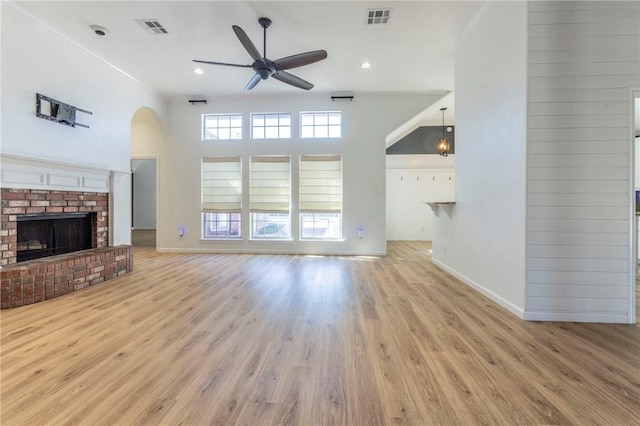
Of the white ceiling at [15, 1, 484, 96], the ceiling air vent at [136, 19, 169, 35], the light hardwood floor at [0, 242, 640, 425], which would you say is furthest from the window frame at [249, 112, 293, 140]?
the light hardwood floor at [0, 242, 640, 425]

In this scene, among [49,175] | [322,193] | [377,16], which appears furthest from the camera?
[322,193]

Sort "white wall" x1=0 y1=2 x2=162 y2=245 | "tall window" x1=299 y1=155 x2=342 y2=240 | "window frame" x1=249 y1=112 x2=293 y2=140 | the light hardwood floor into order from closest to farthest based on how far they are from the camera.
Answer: the light hardwood floor < "white wall" x1=0 y1=2 x2=162 y2=245 < "tall window" x1=299 y1=155 x2=342 y2=240 < "window frame" x1=249 y1=112 x2=293 y2=140

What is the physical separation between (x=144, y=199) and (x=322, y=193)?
6165 mm

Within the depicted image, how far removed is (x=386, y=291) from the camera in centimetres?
322

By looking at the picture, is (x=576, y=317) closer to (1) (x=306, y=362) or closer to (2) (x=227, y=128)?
(1) (x=306, y=362)

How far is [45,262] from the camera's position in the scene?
2961 millimetres

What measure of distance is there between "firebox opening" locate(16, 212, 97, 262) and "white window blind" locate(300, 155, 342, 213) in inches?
146

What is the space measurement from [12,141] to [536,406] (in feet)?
17.8

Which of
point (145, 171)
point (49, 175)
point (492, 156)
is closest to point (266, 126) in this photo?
point (49, 175)

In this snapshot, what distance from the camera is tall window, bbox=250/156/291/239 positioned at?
18.9 ft

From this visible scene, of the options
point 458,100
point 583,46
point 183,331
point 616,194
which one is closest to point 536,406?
point 616,194

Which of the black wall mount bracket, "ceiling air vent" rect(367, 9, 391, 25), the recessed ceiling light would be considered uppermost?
the recessed ceiling light

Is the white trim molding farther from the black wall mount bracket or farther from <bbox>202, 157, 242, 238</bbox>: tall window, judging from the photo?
<bbox>202, 157, 242, 238</bbox>: tall window

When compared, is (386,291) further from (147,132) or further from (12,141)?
(147,132)
